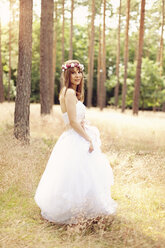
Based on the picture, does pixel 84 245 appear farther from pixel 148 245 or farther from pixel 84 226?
pixel 148 245

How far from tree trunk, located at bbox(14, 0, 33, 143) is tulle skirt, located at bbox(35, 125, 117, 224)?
397 centimetres

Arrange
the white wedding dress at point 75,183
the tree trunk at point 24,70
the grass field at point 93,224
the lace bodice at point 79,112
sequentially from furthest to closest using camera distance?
the tree trunk at point 24,70
the lace bodice at point 79,112
the white wedding dress at point 75,183
the grass field at point 93,224

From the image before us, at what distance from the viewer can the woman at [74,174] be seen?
3.90 meters

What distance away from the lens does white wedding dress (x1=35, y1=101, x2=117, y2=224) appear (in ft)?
12.8

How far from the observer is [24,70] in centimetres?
789

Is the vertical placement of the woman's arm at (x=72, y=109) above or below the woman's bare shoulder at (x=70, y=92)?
below

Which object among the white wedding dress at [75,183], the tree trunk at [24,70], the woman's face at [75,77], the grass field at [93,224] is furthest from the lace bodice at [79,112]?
the tree trunk at [24,70]

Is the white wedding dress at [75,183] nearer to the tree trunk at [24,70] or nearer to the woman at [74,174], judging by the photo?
the woman at [74,174]

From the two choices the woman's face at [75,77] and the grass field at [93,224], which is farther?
the woman's face at [75,77]

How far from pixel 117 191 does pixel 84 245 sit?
7.13ft

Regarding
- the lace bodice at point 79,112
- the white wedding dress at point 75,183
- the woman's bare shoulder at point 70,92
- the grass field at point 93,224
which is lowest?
the grass field at point 93,224

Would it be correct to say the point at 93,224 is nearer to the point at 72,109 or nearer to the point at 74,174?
the point at 74,174

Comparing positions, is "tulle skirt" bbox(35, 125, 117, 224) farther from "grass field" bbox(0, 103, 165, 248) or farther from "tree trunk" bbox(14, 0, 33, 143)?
"tree trunk" bbox(14, 0, 33, 143)

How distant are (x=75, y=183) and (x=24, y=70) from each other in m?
4.90
